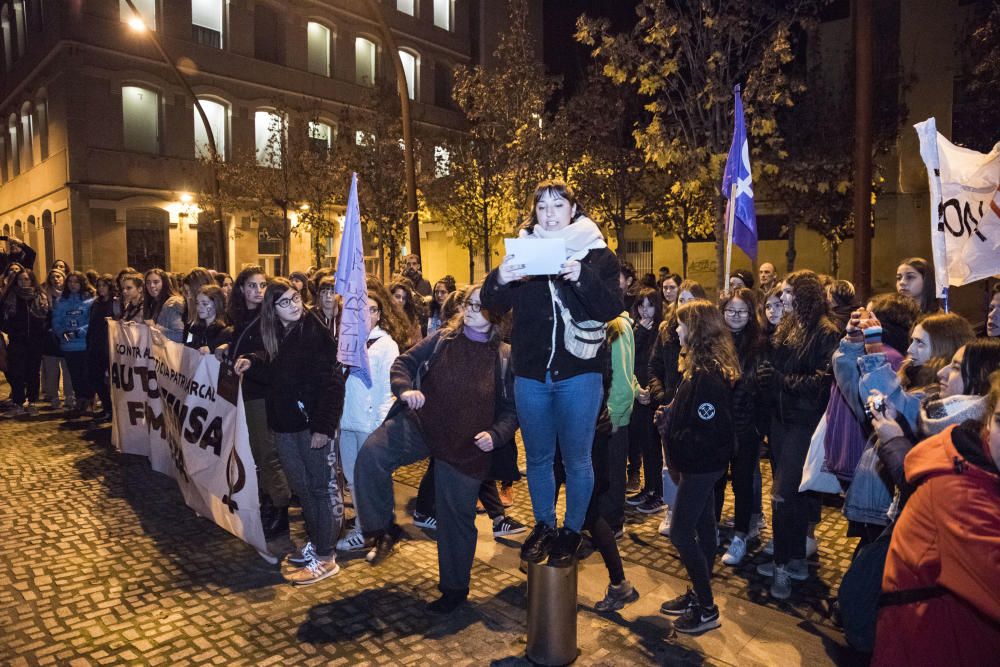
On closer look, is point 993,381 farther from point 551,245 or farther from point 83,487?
point 83,487

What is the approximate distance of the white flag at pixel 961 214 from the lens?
4.72 meters

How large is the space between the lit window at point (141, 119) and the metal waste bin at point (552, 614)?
2606cm

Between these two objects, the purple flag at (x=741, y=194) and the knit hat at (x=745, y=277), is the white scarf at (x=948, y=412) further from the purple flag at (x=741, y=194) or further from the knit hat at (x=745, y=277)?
the knit hat at (x=745, y=277)

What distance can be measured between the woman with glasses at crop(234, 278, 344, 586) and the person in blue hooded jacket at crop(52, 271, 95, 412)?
675 cm

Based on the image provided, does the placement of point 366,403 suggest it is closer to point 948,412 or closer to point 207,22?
point 948,412

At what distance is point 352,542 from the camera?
18.5ft

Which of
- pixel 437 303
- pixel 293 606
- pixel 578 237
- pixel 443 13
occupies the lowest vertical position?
pixel 293 606

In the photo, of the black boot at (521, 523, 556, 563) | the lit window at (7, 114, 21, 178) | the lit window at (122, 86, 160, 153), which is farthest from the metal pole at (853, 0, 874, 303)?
the lit window at (7, 114, 21, 178)

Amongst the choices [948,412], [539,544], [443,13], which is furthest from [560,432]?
[443,13]

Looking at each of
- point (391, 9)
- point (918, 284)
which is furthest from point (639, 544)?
point (391, 9)

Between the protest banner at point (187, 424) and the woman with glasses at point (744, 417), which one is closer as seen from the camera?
the woman with glasses at point (744, 417)

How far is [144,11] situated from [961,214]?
27109 millimetres

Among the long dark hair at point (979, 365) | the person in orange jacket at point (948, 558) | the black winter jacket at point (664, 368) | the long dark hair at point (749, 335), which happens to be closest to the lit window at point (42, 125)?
the black winter jacket at point (664, 368)

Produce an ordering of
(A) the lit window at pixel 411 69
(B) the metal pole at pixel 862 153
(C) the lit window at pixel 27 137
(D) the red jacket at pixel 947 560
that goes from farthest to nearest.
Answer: (A) the lit window at pixel 411 69 < (C) the lit window at pixel 27 137 < (B) the metal pole at pixel 862 153 < (D) the red jacket at pixel 947 560
